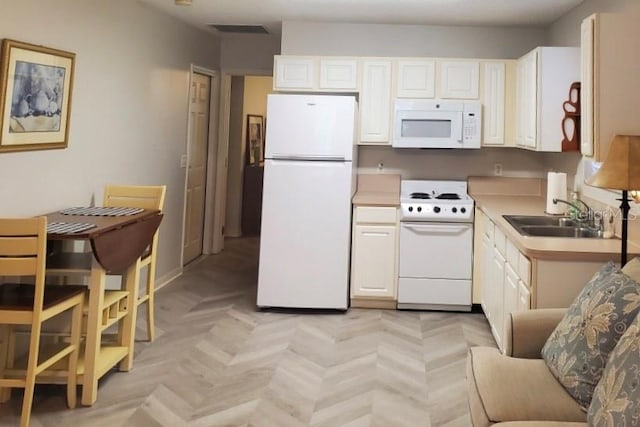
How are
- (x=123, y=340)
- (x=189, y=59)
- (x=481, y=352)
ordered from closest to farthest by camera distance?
1. (x=481, y=352)
2. (x=123, y=340)
3. (x=189, y=59)

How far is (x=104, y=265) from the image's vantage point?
8.59 feet

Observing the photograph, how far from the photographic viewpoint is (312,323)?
400 centimetres

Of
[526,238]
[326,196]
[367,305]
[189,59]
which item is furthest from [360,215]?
[189,59]

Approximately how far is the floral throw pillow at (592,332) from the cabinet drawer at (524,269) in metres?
0.65

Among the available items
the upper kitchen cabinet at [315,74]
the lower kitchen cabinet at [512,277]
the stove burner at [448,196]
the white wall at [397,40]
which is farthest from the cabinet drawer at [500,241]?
the white wall at [397,40]

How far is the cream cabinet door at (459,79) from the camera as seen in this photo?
4543mm

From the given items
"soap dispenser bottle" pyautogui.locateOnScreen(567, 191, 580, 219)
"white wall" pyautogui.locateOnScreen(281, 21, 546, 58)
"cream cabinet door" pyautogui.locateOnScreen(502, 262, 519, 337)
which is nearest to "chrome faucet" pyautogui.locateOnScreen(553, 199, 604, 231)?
"soap dispenser bottle" pyautogui.locateOnScreen(567, 191, 580, 219)

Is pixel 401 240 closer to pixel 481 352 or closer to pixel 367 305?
pixel 367 305

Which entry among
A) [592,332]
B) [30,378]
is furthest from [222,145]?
[592,332]

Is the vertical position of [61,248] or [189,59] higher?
[189,59]

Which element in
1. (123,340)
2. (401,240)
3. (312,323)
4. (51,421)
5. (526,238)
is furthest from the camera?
(401,240)

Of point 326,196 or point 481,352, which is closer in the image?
point 481,352

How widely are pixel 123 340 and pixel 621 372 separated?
101 inches

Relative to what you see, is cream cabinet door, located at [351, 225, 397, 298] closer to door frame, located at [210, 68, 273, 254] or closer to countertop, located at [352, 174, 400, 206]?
countertop, located at [352, 174, 400, 206]
